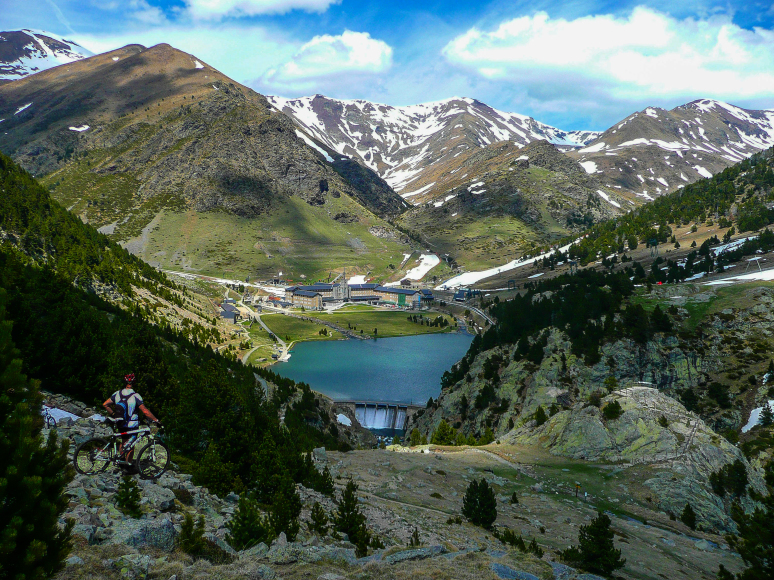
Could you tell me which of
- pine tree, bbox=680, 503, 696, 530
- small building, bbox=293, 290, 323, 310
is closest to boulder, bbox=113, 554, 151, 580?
pine tree, bbox=680, 503, 696, 530

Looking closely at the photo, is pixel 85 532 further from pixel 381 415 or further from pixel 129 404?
pixel 381 415

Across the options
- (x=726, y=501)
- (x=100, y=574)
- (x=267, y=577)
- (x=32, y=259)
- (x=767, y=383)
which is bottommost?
(x=726, y=501)

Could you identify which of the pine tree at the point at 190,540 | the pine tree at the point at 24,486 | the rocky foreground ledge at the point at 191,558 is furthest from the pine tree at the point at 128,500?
the pine tree at the point at 24,486

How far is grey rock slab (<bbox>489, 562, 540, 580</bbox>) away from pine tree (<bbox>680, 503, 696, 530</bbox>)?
22.5m

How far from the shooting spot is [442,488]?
28.6 m

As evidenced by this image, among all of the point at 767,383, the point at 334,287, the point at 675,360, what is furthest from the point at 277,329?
the point at 767,383

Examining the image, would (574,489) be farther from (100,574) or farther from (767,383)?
(767,383)

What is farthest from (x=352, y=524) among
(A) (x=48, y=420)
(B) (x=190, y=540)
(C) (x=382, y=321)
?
(C) (x=382, y=321)

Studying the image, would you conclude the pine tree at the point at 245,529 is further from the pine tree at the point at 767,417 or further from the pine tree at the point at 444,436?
the pine tree at the point at 767,417

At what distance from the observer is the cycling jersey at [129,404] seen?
40.8 feet

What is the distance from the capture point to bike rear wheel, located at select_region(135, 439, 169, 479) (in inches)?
509

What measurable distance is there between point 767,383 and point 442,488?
46835 millimetres

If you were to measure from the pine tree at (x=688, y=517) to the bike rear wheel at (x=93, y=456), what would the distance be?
32518 mm

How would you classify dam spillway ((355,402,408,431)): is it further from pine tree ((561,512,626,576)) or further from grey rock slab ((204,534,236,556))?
grey rock slab ((204,534,236,556))
